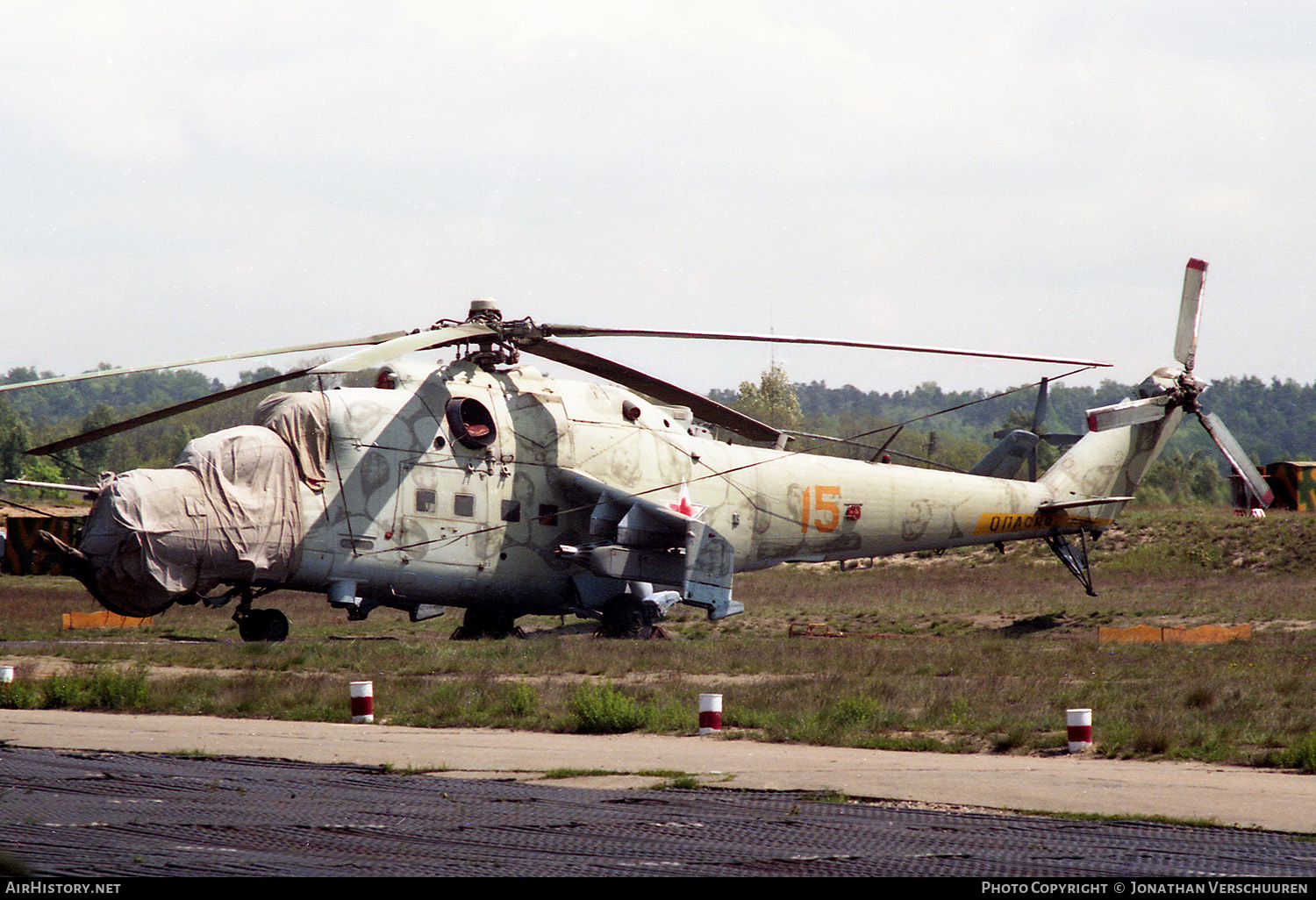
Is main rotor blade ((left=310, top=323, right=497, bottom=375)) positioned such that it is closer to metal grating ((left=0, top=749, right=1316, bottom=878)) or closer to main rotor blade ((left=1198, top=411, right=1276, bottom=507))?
metal grating ((left=0, top=749, right=1316, bottom=878))

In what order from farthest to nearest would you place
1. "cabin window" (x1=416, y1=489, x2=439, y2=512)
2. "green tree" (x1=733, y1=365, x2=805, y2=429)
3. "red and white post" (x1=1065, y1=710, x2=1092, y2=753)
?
"green tree" (x1=733, y1=365, x2=805, y2=429), "cabin window" (x1=416, y1=489, x2=439, y2=512), "red and white post" (x1=1065, y1=710, x2=1092, y2=753)

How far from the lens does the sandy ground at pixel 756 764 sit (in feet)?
34.2

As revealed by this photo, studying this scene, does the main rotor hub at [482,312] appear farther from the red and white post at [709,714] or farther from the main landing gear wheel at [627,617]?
the red and white post at [709,714]

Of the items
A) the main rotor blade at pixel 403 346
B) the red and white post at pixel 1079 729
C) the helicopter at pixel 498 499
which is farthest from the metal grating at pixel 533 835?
the helicopter at pixel 498 499

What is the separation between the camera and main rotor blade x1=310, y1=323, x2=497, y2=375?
60.6 feet

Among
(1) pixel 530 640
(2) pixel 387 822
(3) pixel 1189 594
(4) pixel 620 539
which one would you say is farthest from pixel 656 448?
(3) pixel 1189 594

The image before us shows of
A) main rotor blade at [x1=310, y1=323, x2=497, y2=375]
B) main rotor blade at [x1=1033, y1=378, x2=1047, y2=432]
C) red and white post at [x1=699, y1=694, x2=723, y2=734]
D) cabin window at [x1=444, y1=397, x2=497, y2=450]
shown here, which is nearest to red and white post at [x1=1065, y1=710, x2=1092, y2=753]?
red and white post at [x1=699, y1=694, x2=723, y2=734]

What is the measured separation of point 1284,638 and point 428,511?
16.5 m

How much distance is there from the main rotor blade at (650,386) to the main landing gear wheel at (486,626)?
523cm

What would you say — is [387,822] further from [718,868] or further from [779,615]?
[779,615]

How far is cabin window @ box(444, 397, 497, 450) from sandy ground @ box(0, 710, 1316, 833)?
813 centimetres

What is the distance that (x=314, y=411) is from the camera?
2222cm

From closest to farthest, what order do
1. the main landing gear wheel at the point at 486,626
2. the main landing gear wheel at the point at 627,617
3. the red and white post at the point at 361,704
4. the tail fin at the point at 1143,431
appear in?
1. the red and white post at the point at 361,704
2. the main landing gear wheel at the point at 627,617
3. the main landing gear wheel at the point at 486,626
4. the tail fin at the point at 1143,431

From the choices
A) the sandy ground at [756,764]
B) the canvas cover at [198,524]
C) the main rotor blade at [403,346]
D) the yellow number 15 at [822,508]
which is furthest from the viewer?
the yellow number 15 at [822,508]
